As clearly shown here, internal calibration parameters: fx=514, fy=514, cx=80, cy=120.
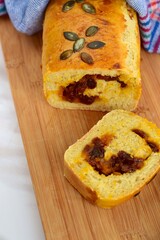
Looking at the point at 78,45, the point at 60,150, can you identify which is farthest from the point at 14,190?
the point at 78,45

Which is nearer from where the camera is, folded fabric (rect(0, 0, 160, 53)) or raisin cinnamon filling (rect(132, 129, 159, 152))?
raisin cinnamon filling (rect(132, 129, 159, 152))

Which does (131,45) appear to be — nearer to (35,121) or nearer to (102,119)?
(102,119)

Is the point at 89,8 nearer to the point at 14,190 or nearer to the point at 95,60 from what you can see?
the point at 95,60

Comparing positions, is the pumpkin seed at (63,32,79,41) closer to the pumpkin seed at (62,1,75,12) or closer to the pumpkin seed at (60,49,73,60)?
the pumpkin seed at (60,49,73,60)

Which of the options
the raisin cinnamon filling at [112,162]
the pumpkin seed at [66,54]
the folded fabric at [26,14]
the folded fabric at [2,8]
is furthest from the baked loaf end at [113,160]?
the folded fabric at [2,8]

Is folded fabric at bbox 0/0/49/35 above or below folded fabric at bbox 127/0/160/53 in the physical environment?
below

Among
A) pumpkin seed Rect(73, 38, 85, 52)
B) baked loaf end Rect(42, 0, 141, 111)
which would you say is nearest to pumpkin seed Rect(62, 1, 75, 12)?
baked loaf end Rect(42, 0, 141, 111)

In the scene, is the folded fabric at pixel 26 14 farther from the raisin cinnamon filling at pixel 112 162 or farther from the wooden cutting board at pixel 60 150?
the raisin cinnamon filling at pixel 112 162
